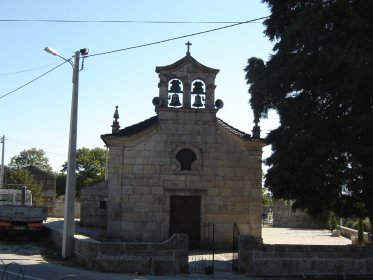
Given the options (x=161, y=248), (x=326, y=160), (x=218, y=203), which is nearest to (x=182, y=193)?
(x=218, y=203)

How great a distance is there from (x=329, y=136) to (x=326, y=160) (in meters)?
0.70

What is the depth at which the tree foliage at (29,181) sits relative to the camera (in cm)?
4553

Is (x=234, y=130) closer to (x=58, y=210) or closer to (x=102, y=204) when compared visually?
(x=102, y=204)

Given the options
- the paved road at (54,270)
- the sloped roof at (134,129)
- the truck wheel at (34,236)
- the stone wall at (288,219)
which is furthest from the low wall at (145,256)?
the stone wall at (288,219)

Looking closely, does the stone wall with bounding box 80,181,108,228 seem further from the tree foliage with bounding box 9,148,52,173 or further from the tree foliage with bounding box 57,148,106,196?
the tree foliage with bounding box 9,148,52,173

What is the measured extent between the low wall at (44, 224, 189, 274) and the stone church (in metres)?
5.82

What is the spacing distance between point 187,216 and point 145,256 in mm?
6430

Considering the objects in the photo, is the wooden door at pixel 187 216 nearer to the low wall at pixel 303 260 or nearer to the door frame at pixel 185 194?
the door frame at pixel 185 194

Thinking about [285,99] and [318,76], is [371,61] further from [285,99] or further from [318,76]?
[285,99]

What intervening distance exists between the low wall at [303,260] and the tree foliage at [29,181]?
34922mm

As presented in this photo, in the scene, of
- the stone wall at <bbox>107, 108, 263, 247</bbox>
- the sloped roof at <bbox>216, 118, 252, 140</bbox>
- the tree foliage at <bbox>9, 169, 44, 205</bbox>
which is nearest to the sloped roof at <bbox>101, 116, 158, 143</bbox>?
the stone wall at <bbox>107, 108, 263, 247</bbox>

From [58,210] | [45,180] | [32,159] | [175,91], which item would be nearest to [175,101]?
[175,91]

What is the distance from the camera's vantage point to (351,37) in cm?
1309

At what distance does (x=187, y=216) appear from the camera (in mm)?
19875
